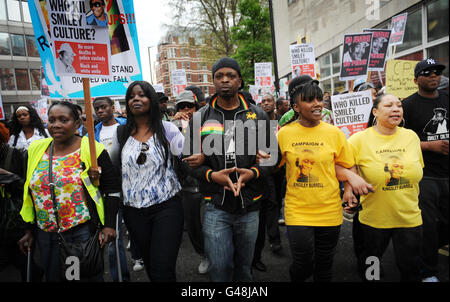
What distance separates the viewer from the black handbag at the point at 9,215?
253 cm

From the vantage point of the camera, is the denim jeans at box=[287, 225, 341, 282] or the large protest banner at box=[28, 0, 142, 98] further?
the large protest banner at box=[28, 0, 142, 98]

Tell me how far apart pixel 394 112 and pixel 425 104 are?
81cm

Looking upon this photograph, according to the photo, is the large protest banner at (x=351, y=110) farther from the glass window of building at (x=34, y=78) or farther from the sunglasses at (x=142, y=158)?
the glass window of building at (x=34, y=78)

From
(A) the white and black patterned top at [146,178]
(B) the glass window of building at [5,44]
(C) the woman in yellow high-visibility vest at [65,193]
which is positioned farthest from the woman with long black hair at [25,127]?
(B) the glass window of building at [5,44]

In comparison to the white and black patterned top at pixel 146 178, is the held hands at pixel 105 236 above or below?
below

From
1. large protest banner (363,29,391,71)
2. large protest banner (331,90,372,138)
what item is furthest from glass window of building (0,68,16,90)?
large protest banner (331,90,372,138)

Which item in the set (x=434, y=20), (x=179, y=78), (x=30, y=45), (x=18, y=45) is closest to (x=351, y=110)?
(x=434, y=20)

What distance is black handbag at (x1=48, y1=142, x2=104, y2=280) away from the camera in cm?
212

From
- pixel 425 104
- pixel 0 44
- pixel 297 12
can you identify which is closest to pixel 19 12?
pixel 0 44

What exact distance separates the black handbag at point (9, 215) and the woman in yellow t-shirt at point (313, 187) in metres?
2.41

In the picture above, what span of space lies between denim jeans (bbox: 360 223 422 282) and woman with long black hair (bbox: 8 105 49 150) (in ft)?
17.4

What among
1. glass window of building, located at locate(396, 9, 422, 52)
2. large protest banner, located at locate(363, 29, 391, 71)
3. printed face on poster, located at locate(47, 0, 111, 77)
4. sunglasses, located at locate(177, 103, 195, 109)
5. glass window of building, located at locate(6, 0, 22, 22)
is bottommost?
sunglasses, located at locate(177, 103, 195, 109)

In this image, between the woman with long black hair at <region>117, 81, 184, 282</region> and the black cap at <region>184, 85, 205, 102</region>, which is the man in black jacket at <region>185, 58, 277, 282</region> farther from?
the black cap at <region>184, 85, 205, 102</region>

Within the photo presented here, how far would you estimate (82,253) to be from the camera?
6.99ft
